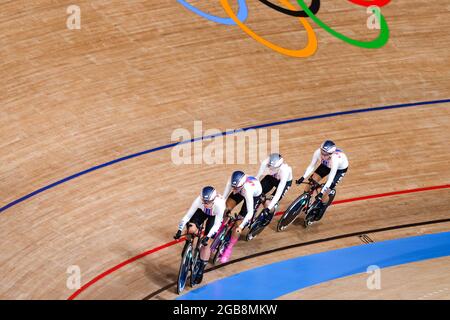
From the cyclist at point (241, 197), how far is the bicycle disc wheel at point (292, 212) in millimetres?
489

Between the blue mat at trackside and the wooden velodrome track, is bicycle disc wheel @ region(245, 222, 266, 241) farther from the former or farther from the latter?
the blue mat at trackside

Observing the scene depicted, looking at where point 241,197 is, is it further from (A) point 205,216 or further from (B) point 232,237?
(A) point 205,216

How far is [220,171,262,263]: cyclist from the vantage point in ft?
28.1

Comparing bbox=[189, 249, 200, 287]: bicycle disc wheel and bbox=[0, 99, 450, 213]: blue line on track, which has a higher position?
bbox=[0, 99, 450, 213]: blue line on track

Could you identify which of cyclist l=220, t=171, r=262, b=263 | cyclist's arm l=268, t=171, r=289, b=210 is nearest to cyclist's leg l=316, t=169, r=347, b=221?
cyclist's arm l=268, t=171, r=289, b=210

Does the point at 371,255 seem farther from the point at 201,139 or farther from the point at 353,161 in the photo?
the point at 201,139

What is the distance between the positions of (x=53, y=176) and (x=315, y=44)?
165 inches

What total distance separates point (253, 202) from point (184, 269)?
1023 mm

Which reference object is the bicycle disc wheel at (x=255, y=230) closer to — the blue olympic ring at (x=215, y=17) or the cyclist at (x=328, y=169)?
the cyclist at (x=328, y=169)

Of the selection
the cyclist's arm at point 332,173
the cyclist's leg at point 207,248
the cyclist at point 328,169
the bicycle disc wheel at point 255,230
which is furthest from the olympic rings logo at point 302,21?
the cyclist's leg at point 207,248

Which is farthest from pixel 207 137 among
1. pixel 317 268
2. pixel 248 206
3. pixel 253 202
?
pixel 317 268

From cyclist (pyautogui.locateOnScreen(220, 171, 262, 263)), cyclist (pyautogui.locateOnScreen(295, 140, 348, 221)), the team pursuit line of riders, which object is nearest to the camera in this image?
the team pursuit line of riders

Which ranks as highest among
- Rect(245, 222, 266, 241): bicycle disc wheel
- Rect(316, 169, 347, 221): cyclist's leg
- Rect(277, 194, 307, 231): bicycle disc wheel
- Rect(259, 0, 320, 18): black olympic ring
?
Rect(259, 0, 320, 18): black olympic ring
